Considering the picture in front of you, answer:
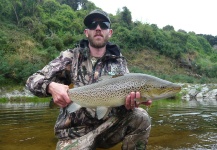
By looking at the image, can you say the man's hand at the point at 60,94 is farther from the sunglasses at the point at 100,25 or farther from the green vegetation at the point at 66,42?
the green vegetation at the point at 66,42

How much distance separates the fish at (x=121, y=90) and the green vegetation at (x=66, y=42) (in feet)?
77.3

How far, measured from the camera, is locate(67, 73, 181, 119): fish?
339 centimetres

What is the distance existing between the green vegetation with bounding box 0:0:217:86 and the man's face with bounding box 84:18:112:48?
75.0 ft

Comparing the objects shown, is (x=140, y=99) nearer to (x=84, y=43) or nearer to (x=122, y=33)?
(x=84, y=43)

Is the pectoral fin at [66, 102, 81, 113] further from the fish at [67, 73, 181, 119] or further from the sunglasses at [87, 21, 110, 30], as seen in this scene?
the sunglasses at [87, 21, 110, 30]

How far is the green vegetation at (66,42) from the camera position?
108 feet

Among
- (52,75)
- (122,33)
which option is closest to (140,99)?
(52,75)

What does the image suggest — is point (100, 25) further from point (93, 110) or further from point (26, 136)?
point (26, 136)

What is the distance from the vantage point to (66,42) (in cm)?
4319

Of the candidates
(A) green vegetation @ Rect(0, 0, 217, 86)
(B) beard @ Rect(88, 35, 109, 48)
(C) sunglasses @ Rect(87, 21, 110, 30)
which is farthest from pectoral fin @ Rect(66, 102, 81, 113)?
(A) green vegetation @ Rect(0, 0, 217, 86)

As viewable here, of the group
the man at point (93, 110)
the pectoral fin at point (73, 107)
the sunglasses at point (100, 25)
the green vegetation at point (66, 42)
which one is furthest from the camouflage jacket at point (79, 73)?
the green vegetation at point (66, 42)

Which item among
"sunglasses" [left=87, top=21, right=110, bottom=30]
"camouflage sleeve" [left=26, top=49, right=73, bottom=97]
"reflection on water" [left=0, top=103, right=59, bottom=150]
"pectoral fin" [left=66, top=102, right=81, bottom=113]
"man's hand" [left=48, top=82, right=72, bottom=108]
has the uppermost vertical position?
"sunglasses" [left=87, top=21, right=110, bottom=30]

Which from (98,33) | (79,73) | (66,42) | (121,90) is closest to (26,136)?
(79,73)

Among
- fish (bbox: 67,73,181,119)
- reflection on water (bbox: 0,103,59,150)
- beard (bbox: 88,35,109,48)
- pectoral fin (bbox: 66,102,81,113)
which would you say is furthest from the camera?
reflection on water (bbox: 0,103,59,150)
